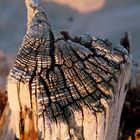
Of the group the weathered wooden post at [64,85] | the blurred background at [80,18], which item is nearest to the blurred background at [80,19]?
the blurred background at [80,18]

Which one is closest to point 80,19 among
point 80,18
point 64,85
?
point 80,18

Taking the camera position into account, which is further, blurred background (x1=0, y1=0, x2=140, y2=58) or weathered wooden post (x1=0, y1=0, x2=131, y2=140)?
blurred background (x1=0, y1=0, x2=140, y2=58)

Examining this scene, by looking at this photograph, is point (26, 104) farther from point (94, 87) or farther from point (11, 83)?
point (94, 87)

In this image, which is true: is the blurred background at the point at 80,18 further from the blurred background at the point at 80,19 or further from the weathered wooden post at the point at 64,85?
the weathered wooden post at the point at 64,85

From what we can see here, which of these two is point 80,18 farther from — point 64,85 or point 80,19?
point 64,85

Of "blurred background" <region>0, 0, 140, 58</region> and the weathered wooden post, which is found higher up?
Result: "blurred background" <region>0, 0, 140, 58</region>

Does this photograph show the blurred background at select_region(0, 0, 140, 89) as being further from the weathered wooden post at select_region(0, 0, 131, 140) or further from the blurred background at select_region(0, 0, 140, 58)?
the weathered wooden post at select_region(0, 0, 131, 140)

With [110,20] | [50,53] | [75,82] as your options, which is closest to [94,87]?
[75,82]

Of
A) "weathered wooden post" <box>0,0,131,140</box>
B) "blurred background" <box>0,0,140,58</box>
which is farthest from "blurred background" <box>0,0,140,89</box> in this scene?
"weathered wooden post" <box>0,0,131,140</box>

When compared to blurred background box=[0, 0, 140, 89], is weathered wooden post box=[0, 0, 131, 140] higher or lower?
lower

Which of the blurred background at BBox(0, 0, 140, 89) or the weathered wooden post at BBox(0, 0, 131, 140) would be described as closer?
the weathered wooden post at BBox(0, 0, 131, 140)
